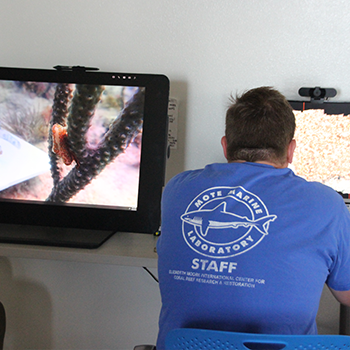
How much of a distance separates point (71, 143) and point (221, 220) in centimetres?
76

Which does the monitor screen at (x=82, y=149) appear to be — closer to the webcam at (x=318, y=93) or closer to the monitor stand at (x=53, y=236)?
the monitor stand at (x=53, y=236)

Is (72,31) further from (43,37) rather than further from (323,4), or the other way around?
(323,4)

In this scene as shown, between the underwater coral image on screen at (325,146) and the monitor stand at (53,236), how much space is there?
83 centimetres

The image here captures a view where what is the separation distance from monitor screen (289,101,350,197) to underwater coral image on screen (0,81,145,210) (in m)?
0.65

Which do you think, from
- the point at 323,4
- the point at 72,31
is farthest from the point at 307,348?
the point at 72,31

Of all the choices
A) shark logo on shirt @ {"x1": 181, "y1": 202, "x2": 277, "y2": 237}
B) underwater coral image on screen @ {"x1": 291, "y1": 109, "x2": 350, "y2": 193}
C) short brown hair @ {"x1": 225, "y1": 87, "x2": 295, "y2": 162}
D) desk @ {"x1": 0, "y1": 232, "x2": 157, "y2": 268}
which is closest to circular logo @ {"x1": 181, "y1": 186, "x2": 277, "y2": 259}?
shark logo on shirt @ {"x1": 181, "y1": 202, "x2": 277, "y2": 237}

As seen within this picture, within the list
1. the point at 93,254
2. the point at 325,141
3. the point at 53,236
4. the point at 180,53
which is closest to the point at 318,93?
the point at 325,141

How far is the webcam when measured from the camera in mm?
1458

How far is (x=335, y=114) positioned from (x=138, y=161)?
795 mm

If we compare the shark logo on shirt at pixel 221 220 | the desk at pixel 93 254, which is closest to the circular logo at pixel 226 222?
the shark logo on shirt at pixel 221 220

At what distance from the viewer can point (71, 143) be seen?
136 cm

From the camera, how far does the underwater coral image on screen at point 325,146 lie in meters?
1.46

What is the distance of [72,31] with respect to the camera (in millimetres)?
1651

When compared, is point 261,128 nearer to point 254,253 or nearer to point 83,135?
point 254,253
